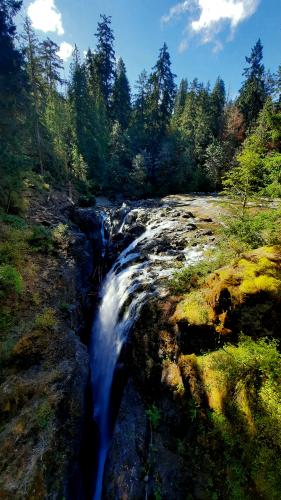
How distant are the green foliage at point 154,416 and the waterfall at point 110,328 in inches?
75.4

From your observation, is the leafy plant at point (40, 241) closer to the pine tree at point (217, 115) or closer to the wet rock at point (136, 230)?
the wet rock at point (136, 230)

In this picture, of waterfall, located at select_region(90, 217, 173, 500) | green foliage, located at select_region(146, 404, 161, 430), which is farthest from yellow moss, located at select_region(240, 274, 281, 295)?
waterfall, located at select_region(90, 217, 173, 500)

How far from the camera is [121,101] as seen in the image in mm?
41781

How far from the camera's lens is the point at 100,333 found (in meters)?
10.6

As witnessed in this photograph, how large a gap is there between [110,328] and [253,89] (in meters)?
42.0

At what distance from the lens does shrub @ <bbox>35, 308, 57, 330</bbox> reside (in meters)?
8.56

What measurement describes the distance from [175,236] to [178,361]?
26.7ft

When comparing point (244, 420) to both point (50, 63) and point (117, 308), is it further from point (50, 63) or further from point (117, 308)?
point (50, 63)

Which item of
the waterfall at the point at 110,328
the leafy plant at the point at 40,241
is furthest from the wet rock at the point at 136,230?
the leafy plant at the point at 40,241

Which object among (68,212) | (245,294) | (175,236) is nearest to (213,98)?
(68,212)

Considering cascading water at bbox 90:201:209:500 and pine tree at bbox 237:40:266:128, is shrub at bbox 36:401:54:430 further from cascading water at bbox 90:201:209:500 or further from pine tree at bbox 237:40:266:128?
pine tree at bbox 237:40:266:128

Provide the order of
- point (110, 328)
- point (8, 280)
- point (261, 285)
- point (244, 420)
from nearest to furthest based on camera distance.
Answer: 1. point (244, 420)
2. point (261, 285)
3. point (8, 280)
4. point (110, 328)

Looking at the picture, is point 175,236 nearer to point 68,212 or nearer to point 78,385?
point 78,385

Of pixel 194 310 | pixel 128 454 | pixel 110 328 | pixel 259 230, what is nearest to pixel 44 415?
pixel 128 454
